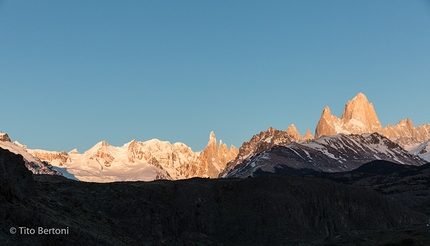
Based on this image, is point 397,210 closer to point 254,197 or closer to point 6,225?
point 254,197

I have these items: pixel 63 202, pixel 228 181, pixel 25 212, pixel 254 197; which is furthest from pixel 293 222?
pixel 25 212

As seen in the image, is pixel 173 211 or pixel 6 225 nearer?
pixel 6 225

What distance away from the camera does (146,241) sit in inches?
2692

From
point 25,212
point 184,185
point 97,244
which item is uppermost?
point 184,185

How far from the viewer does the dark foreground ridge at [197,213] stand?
54.0m

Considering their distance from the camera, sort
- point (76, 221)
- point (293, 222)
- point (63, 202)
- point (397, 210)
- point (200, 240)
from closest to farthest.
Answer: point (76, 221), point (63, 202), point (200, 240), point (293, 222), point (397, 210)

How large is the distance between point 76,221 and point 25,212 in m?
9.49

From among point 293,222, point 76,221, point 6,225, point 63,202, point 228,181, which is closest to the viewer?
point 6,225

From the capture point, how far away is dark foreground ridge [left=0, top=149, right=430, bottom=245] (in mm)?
54000

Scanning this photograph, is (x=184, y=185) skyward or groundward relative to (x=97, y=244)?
skyward

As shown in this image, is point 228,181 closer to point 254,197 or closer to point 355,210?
point 254,197

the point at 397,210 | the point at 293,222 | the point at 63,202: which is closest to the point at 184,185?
the point at 293,222

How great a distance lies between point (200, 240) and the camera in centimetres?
7600

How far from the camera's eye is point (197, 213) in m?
82.1
